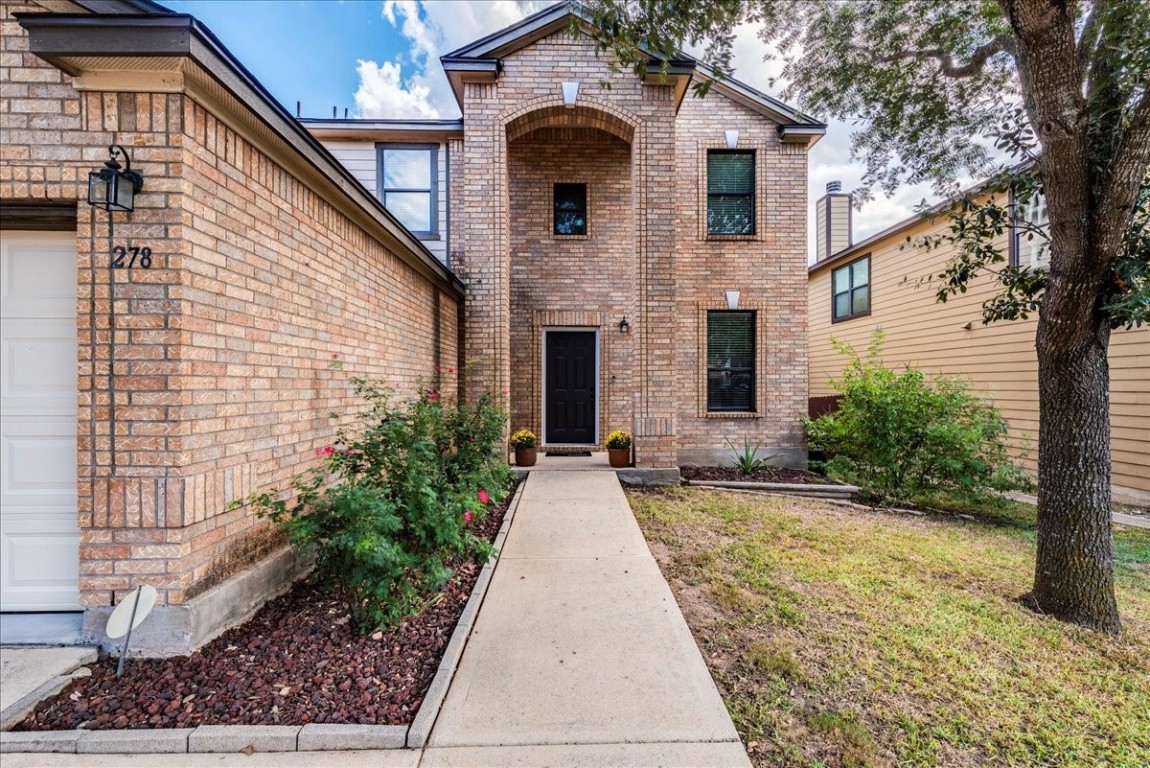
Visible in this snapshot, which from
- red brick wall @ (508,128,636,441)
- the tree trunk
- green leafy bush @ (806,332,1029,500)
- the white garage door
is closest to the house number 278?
the white garage door

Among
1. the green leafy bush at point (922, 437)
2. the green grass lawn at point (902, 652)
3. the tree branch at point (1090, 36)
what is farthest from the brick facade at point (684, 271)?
the tree branch at point (1090, 36)

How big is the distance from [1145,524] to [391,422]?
8983 mm

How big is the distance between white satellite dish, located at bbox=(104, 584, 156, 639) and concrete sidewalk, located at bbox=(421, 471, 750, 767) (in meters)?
1.63

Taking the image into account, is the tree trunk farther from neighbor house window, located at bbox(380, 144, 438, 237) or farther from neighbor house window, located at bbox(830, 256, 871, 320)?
neighbor house window, located at bbox(830, 256, 871, 320)

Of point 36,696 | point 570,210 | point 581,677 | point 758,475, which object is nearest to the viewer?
point 36,696

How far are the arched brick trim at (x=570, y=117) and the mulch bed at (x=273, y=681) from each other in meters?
7.02

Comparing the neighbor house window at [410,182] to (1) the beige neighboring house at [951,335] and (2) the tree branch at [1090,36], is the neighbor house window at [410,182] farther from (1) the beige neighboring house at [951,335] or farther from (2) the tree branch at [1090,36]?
(2) the tree branch at [1090,36]

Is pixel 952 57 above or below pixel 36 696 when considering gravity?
above

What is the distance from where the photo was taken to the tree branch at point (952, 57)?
3.87 m

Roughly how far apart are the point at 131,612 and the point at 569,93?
7.61m

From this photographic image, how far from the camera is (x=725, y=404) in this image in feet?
28.5

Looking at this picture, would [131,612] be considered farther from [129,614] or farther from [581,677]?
[581,677]

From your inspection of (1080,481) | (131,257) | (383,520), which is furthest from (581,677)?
(1080,481)

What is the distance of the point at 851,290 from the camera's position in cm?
1230
